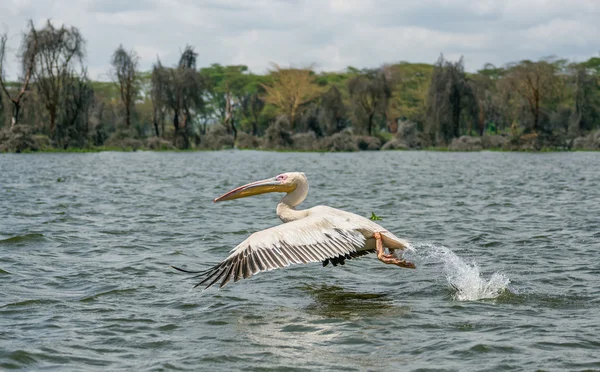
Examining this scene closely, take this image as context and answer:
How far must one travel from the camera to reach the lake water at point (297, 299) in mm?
5066

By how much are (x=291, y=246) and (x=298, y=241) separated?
90mm

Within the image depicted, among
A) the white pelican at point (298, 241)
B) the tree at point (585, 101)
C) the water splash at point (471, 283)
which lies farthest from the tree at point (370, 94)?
the white pelican at point (298, 241)

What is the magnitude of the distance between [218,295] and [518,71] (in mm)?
57229

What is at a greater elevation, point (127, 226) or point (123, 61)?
point (123, 61)

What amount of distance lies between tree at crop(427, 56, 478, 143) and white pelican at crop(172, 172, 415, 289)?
53.4m

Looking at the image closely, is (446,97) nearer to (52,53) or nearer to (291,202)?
(52,53)

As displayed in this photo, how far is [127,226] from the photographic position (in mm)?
11844

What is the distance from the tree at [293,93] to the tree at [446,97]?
1796 centimetres

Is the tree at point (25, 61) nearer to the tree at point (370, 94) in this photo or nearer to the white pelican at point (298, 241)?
the tree at point (370, 94)

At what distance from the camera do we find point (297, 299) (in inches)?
274

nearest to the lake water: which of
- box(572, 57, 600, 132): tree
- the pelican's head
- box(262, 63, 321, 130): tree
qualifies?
the pelican's head

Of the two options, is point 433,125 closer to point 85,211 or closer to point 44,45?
point 44,45

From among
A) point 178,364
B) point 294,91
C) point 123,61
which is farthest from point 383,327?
point 294,91

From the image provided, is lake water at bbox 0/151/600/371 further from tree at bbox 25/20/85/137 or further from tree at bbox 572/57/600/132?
tree at bbox 572/57/600/132
